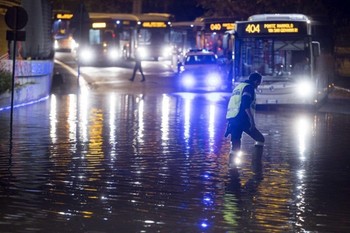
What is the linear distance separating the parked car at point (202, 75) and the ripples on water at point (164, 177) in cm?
1731

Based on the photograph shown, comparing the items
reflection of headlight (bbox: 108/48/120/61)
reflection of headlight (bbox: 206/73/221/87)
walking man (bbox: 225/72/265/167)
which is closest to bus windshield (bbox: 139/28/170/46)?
reflection of headlight (bbox: 108/48/120/61)

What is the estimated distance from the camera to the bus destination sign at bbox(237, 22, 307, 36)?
105ft

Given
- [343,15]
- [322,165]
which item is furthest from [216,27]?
[322,165]

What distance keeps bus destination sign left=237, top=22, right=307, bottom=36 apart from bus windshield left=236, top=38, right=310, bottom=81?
0.29m

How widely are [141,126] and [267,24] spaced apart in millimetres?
9047

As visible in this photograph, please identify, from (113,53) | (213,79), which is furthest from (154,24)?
(213,79)

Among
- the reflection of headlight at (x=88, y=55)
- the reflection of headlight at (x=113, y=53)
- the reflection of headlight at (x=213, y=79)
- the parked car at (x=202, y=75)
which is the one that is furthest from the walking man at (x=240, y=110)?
the reflection of headlight at (x=113, y=53)

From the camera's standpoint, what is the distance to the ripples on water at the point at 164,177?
11406 millimetres

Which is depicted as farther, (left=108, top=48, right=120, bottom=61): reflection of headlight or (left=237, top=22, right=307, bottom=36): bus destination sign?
(left=108, top=48, right=120, bottom=61): reflection of headlight

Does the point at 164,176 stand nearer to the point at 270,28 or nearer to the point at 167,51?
the point at 270,28

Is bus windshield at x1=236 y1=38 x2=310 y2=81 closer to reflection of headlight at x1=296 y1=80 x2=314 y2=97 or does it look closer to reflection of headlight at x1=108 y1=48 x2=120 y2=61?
reflection of headlight at x1=296 y1=80 x2=314 y2=97

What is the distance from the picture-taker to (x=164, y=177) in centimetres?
1528

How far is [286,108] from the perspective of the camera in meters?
34.4

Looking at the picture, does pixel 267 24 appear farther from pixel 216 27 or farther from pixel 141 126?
pixel 216 27
